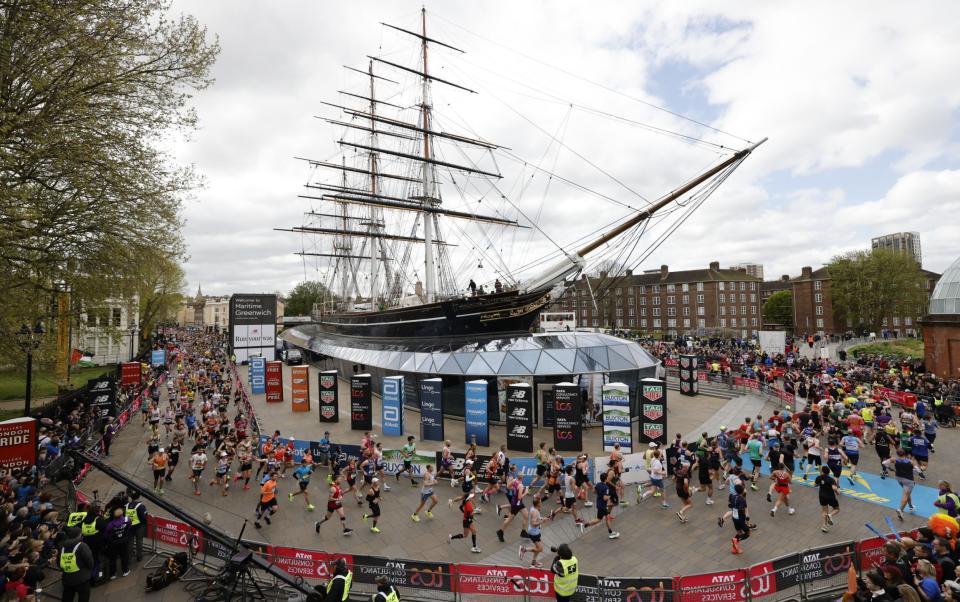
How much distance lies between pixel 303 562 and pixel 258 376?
76.5 ft

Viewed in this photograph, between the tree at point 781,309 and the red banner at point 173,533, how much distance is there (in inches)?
3757

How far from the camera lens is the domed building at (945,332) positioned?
82.2 feet

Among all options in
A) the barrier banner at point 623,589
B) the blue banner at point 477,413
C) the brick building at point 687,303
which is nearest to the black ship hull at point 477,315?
the blue banner at point 477,413

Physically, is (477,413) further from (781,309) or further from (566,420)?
(781,309)

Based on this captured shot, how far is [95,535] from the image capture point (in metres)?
7.73

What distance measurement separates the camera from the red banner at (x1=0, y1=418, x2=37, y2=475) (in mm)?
10062

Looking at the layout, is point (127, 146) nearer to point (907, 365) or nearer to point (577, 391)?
point (577, 391)

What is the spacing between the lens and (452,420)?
2016cm

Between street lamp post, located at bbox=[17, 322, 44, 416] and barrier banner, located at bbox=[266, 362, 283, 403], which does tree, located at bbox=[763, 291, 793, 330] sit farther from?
street lamp post, located at bbox=[17, 322, 44, 416]

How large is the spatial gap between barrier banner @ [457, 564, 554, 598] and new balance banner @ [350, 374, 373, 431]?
458 inches

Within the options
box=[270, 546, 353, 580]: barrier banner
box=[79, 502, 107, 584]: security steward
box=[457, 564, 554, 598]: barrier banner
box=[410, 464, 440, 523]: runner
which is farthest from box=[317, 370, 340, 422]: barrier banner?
box=[457, 564, 554, 598]: barrier banner

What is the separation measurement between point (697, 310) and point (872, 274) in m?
25.5

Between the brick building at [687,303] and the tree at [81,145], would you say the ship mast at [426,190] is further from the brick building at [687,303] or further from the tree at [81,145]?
the brick building at [687,303]

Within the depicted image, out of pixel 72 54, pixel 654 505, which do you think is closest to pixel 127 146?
pixel 72 54
